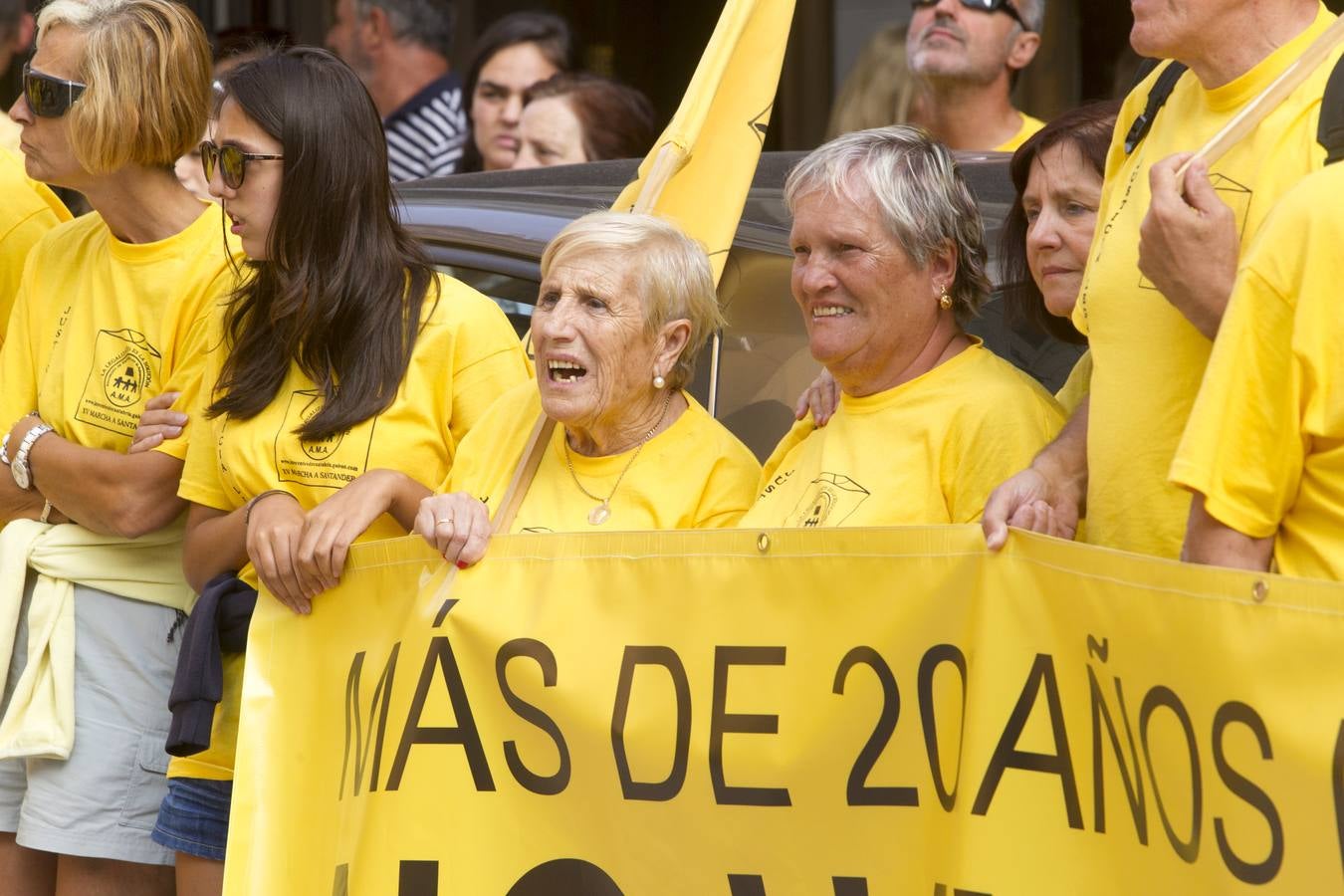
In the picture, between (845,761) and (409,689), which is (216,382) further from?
(845,761)

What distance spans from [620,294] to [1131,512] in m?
0.95

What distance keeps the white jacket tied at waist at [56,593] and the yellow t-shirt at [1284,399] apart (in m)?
2.27

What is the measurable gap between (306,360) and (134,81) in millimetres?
795

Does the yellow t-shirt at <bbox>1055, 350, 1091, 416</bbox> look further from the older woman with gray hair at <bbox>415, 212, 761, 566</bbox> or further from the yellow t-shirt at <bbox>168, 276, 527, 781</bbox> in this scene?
the yellow t-shirt at <bbox>168, 276, 527, 781</bbox>

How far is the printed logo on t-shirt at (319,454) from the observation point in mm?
3391

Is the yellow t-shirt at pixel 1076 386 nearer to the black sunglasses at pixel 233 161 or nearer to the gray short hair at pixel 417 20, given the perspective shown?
the black sunglasses at pixel 233 161

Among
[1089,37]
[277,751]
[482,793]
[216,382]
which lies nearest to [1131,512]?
[482,793]

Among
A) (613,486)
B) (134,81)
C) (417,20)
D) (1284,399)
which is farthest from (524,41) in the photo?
(1284,399)

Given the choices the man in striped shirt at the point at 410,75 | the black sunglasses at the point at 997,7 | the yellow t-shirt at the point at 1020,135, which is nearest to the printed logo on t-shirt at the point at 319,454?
the yellow t-shirt at the point at 1020,135

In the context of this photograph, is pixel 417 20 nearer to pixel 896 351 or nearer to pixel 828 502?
pixel 896 351

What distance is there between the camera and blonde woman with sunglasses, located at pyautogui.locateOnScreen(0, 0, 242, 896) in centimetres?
375

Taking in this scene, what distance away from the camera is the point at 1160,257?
8.15 feet

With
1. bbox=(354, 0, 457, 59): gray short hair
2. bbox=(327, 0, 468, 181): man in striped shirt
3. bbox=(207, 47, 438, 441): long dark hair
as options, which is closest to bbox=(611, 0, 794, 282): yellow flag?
bbox=(207, 47, 438, 441): long dark hair

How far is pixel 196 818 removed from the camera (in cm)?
352
